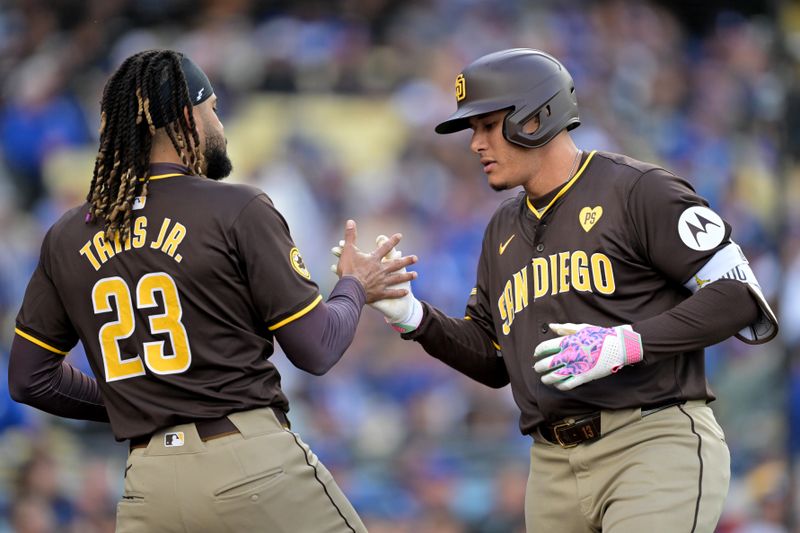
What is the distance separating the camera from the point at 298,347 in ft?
11.5

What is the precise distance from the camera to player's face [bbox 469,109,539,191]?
4152mm

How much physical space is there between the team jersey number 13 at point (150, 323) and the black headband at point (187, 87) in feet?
1.77

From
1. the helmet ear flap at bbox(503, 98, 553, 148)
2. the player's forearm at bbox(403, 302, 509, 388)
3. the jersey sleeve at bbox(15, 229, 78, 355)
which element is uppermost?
the helmet ear flap at bbox(503, 98, 553, 148)

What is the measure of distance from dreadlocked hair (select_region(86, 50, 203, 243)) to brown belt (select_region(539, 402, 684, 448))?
156cm

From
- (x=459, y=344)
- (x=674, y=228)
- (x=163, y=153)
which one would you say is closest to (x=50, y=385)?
(x=163, y=153)

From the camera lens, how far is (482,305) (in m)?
4.49

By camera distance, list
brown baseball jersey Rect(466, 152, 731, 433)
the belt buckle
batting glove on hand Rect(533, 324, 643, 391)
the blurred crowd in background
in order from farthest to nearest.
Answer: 1. the blurred crowd in background
2. the belt buckle
3. brown baseball jersey Rect(466, 152, 731, 433)
4. batting glove on hand Rect(533, 324, 643, 391)

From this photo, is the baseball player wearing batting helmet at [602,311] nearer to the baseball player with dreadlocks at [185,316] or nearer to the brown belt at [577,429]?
the brown belt at [577,429]

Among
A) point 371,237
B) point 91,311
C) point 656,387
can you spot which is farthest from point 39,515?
point 656,387

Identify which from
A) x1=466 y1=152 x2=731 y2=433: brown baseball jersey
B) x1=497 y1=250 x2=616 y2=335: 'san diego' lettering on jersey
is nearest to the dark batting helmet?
x1=466 y1=152 x2=731 y2=433: brown baseball jersey

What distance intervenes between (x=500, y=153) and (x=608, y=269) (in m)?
0.66

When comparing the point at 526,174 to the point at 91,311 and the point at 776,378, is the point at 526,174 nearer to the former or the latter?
the point at 91,311

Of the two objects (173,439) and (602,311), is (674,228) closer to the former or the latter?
(602,311)

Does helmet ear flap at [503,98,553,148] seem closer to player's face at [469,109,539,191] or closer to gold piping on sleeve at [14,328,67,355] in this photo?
player's face at [469,109,539,191]
